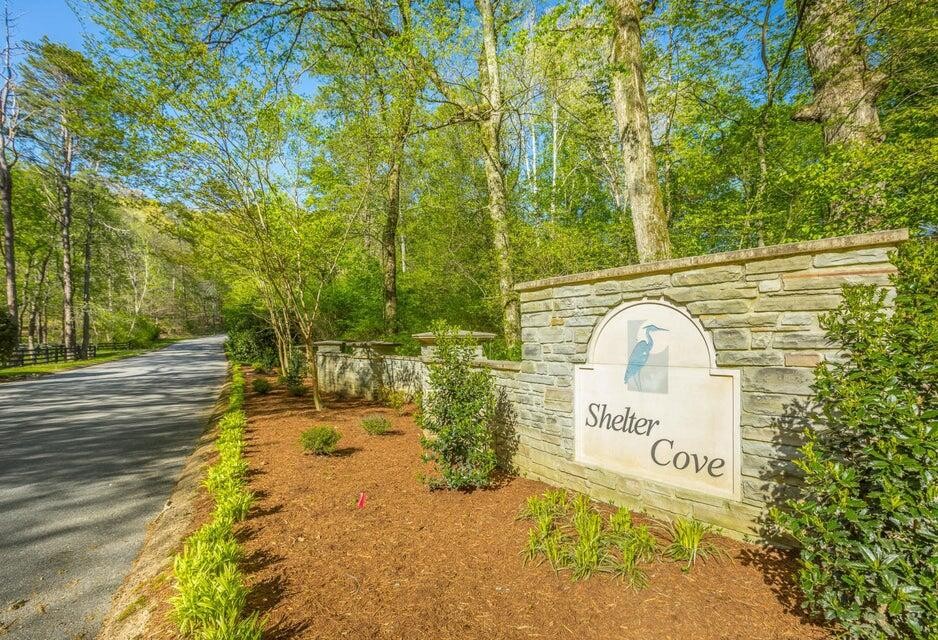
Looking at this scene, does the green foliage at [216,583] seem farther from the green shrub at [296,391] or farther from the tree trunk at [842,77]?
the tree trunk at [842,77]

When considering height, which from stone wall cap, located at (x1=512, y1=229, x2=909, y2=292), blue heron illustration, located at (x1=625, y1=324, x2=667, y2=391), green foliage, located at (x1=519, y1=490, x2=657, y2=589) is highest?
stone wall cap, located at (x1=512, y1=229, x2=909, y2=292)

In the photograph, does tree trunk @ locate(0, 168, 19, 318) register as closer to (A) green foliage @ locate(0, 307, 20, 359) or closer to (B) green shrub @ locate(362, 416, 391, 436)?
(A) green foliage @ locate(0, 307, 20, 359)

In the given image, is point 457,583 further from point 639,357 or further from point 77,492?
point 77,492

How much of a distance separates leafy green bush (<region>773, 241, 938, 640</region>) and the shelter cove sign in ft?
2.70

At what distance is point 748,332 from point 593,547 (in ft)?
6.30

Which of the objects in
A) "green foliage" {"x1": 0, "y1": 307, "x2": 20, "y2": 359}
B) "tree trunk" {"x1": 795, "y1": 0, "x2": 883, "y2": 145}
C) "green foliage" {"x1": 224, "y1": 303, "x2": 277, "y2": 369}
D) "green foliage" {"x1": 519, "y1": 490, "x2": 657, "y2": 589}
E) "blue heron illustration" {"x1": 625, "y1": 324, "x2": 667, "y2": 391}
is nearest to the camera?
"green foliage" {"x1": 519, "y1": 490, "x2": 657, "y2": 589}

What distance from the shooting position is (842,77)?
16.9 feet

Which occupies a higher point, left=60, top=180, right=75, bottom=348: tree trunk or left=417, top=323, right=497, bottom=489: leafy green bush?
left=60, top=180, right=75, bottom=348: tree trunk

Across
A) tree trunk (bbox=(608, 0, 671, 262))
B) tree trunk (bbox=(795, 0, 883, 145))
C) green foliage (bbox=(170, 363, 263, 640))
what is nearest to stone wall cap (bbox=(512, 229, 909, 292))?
tree trunk (bbox=(608, 0, 671, 262))

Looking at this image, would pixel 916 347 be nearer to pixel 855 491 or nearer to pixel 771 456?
pixel 855 491

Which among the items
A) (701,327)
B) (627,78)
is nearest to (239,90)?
(627,78)

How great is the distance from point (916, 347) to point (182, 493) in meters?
6.17

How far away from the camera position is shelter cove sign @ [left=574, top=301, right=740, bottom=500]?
290 centimetres

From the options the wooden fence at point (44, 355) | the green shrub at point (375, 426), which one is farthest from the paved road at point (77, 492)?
the wooden fence at point (44, 355)
